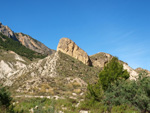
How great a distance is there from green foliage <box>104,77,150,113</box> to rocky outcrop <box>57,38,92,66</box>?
1533 inches

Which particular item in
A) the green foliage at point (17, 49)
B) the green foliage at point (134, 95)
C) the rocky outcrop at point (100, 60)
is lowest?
the green foliage at point (134, 95)

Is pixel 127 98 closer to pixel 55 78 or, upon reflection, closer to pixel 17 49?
pixel 55 78

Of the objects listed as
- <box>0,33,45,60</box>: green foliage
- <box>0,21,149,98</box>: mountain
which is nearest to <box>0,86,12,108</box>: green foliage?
<box>0,21,149,98</box>: mountain

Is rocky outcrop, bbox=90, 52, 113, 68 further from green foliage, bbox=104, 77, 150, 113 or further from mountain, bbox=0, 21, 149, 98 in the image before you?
green foliage, bbox=104, 77, 150, 113

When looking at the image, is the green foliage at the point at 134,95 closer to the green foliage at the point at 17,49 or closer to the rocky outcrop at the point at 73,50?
the rocky outcrop at the point at 73,50

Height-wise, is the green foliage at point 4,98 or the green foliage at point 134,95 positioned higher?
the green foliage at point 134,95

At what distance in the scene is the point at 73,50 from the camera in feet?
183

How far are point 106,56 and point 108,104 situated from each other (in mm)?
50599

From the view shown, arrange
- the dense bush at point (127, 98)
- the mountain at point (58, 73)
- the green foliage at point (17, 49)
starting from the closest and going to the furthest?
the dense bush at point (127, 98) → the mountain at point (58, 73) → the green foliage at point (17, 49)

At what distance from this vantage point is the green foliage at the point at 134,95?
37.8 feet

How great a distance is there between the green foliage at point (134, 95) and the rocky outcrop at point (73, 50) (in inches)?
1533

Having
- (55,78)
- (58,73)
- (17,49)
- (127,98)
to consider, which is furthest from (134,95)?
(17,49)

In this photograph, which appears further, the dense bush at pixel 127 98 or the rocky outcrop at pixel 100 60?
the rocky outcrop at pixel 100 60

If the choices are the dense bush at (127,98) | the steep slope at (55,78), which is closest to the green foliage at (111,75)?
the dense bush at (127,98)
